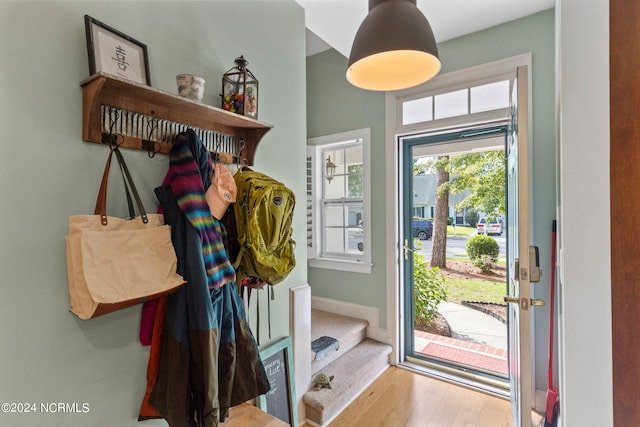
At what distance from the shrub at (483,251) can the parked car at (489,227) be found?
61mm

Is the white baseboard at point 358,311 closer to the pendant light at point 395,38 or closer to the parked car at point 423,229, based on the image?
the parked car at point 423,229

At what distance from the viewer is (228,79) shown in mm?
1486

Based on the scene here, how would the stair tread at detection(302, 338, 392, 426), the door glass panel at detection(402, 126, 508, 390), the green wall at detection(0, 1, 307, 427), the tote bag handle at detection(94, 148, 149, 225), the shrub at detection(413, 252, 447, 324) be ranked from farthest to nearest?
1. the shrub at detection(413, 252, 447, 324)
2. the door glass panel at detection(402, 126, 508, 390)
3. the stair tread at detection(302, 338, 392, 426)
4. the tote bag handle at detection(94, 148, 149, 225)
5. the green wall at detection(0, 1, 307, 427)

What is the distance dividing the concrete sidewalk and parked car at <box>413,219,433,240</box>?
73cm

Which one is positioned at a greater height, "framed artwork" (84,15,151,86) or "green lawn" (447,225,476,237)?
"framed artwork" (84,15,151,86)

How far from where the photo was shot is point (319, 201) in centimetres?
333

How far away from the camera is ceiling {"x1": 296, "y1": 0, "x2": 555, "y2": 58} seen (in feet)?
6.72

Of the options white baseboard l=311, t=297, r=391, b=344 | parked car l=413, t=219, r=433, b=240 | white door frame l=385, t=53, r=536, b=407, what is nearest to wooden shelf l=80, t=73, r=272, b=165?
white door frame l=385, t=53, r=536, b=407

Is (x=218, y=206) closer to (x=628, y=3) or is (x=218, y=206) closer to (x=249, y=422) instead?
(x=249, y=422)

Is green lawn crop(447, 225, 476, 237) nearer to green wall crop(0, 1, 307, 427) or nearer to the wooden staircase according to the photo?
the wooden staircase

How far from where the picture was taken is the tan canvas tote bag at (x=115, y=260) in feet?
3.12

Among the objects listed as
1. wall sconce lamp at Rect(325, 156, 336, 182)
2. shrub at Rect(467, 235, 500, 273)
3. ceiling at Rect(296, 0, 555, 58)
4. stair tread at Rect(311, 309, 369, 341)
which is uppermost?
ceiling at Rect(296, 0, 555, 58)

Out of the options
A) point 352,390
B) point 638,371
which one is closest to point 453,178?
point 352,390

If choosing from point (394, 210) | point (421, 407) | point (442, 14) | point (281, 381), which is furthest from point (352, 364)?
point (442, 14)
